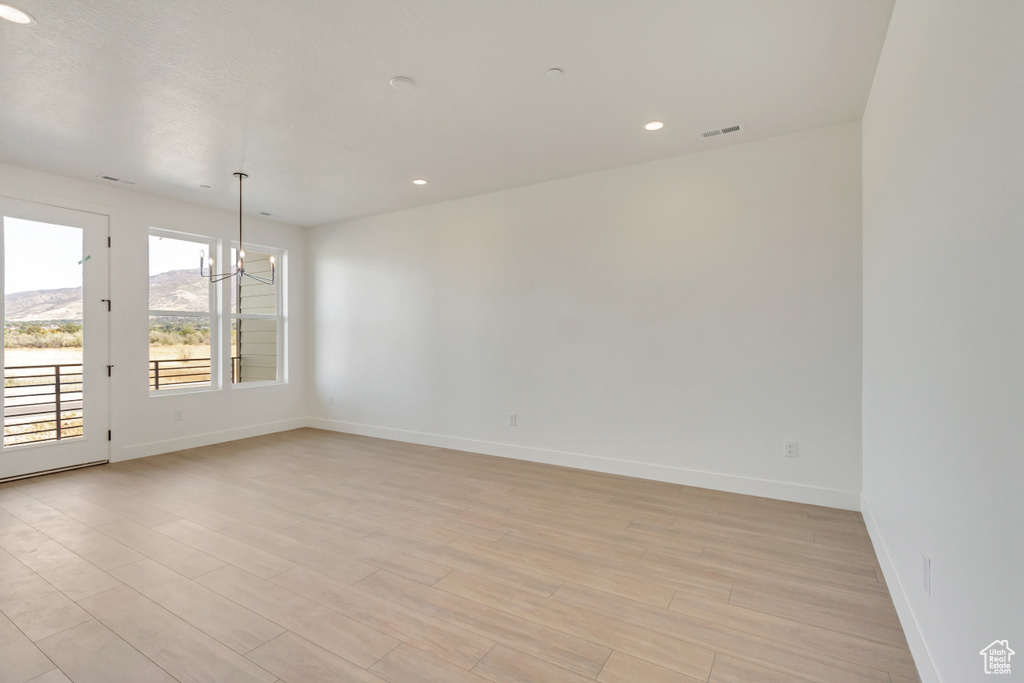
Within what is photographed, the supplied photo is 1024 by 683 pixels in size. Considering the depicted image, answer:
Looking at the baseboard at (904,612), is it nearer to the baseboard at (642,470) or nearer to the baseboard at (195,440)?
the baseboard at (642,470)

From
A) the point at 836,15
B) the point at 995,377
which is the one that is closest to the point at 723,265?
the point at 836,15

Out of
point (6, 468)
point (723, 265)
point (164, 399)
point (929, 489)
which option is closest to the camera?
point (929, 489)

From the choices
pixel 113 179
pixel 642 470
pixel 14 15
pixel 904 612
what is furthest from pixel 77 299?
pixel 904 612

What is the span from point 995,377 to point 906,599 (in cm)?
137

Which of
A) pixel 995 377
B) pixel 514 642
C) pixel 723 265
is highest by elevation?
pixel 723 265

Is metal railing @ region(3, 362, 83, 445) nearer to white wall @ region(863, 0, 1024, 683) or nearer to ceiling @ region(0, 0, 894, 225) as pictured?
ceiling @ region(0, 0, 894, 225)

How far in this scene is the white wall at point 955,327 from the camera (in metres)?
1.08

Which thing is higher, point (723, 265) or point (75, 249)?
point (75, 249)

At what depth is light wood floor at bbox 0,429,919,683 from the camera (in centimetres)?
183

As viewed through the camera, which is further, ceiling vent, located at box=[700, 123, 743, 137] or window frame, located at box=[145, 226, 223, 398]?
window frame, located at box=[145, 226, 223, 398]

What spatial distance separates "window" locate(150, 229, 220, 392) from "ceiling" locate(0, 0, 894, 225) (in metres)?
1.19

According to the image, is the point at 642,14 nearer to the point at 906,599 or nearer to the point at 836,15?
the point at 836,15

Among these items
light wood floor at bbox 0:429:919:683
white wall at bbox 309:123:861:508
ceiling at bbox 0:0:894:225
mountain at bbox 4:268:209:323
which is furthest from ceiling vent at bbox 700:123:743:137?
mountain at bbox 4:268:209:323

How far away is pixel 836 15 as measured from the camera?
A: 2.25 m
